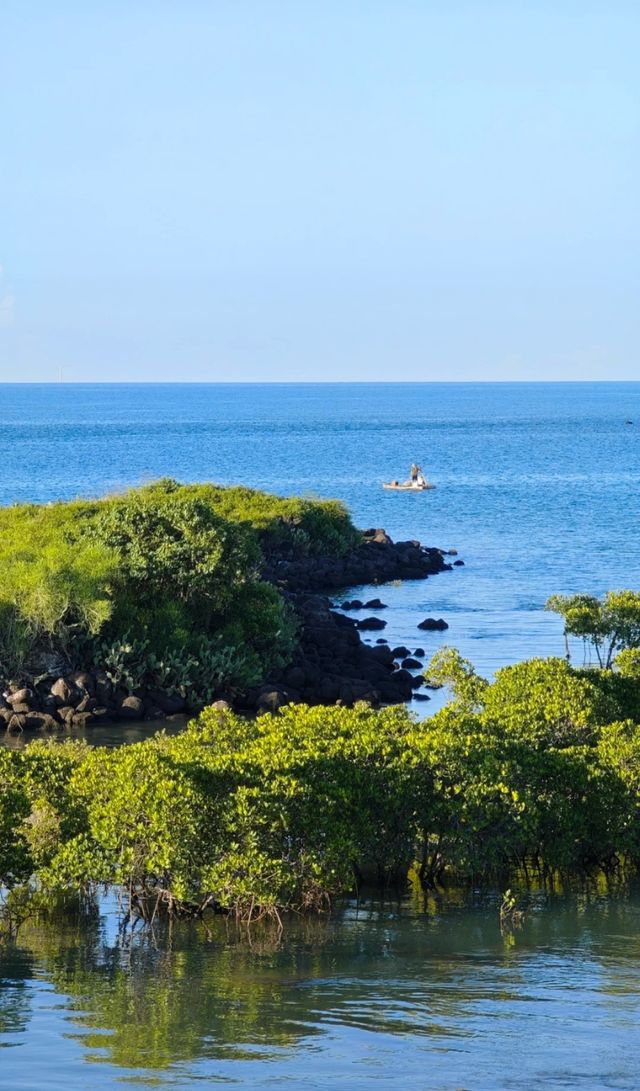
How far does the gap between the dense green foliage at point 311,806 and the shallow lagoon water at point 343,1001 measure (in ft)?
2.75

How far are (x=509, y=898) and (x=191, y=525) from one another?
21231 mm

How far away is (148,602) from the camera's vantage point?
42.1 meters

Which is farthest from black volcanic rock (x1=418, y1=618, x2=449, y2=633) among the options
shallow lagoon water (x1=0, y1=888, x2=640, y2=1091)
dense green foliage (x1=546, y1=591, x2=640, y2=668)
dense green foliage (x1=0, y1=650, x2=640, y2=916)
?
shallow lagoon water (x1=0, y1=888, x2=640, y2=1091)

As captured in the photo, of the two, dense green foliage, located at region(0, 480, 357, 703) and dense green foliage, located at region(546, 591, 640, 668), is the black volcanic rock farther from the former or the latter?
dense green foliage, located at region(546, 591, 640, 668)

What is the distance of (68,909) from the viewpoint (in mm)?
22609

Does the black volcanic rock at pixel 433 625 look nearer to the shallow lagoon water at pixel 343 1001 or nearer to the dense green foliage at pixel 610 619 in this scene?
the dense green foliage at pixel 610 619

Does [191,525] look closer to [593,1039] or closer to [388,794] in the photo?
[388,794]

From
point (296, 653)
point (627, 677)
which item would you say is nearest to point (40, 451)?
point (296, 653)

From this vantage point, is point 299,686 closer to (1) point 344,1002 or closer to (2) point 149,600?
(2) point 149,600

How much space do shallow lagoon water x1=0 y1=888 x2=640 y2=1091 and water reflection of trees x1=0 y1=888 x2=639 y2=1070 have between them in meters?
0.03

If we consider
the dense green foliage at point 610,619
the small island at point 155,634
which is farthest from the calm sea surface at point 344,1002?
the small island at point 155,634

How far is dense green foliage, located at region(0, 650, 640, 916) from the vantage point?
67.9 ft

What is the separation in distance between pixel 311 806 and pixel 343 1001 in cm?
330

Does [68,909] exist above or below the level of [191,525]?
below
